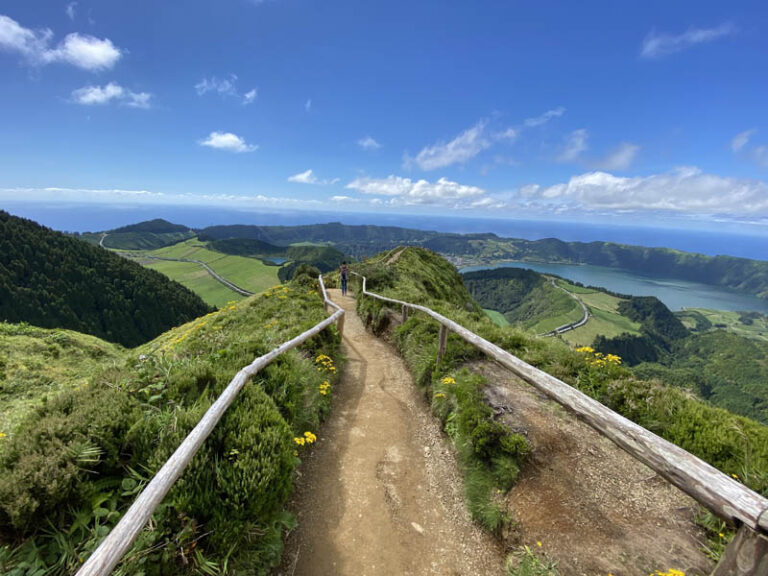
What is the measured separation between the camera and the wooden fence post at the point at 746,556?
192 cm

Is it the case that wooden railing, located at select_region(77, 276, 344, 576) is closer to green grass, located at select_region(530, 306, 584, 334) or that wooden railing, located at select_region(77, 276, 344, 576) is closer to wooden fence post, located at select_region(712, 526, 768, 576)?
wooden fence post, located at select_region(712, 526, 768, 576)

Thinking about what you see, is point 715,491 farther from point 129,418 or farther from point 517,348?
point 129,418

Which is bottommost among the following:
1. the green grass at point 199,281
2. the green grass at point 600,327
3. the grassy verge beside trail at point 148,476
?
the green grass at point 600,327

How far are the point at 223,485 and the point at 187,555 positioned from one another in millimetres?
588

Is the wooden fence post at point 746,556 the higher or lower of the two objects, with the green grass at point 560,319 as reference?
higher

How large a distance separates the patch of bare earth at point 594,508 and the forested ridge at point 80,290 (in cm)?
9471

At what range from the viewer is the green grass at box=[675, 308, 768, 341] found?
150 metres

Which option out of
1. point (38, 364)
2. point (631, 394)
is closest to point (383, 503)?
point (631, 394)

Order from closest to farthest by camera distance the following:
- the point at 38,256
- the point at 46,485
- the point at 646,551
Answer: the point at 46,485 < the point at 646,551 < the point at 38,256

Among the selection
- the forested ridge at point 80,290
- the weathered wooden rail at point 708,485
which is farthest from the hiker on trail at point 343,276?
the forested ridge at point 80,290

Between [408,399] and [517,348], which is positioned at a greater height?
[517,348]

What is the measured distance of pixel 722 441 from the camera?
389 centimetres

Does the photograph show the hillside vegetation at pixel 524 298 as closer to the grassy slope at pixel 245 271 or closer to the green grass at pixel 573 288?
the green grass at pixel 573 288

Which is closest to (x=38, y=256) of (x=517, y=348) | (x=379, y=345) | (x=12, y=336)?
(x=12, y=336)
